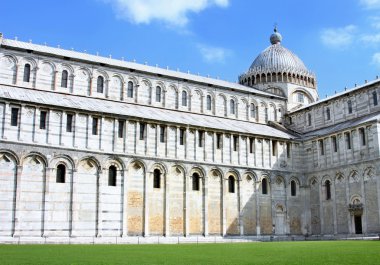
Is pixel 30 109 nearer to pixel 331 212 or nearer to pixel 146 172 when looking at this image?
pixel 146 172

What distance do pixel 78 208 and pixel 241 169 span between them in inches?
635

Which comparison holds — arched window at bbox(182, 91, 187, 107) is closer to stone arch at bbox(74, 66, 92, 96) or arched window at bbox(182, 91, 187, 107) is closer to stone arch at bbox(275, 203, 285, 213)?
stone arch at bbox(74, 66, 92, 96)

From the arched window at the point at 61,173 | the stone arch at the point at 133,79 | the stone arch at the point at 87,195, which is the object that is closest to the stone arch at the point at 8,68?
the arched window at the point at 61,173

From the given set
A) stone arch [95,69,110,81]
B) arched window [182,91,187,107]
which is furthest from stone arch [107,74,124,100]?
arched window [182,91,187,107]

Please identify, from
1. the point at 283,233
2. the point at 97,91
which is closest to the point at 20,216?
the point at 97,91

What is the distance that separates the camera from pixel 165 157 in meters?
40.8

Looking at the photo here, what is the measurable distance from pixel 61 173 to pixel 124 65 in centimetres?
1641

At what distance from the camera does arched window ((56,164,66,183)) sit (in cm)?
3572

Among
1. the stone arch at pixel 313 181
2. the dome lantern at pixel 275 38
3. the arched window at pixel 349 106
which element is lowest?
the stone arch at pixel 313 181

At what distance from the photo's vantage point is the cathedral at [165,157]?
1382 inches

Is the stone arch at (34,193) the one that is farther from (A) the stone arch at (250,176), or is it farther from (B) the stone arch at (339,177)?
(B) the stone arch at (339,177)

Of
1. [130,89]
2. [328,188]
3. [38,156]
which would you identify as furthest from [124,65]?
[328,188]

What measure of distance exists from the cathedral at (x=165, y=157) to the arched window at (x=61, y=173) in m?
0.15

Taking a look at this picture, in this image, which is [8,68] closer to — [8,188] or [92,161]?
[92,161]
